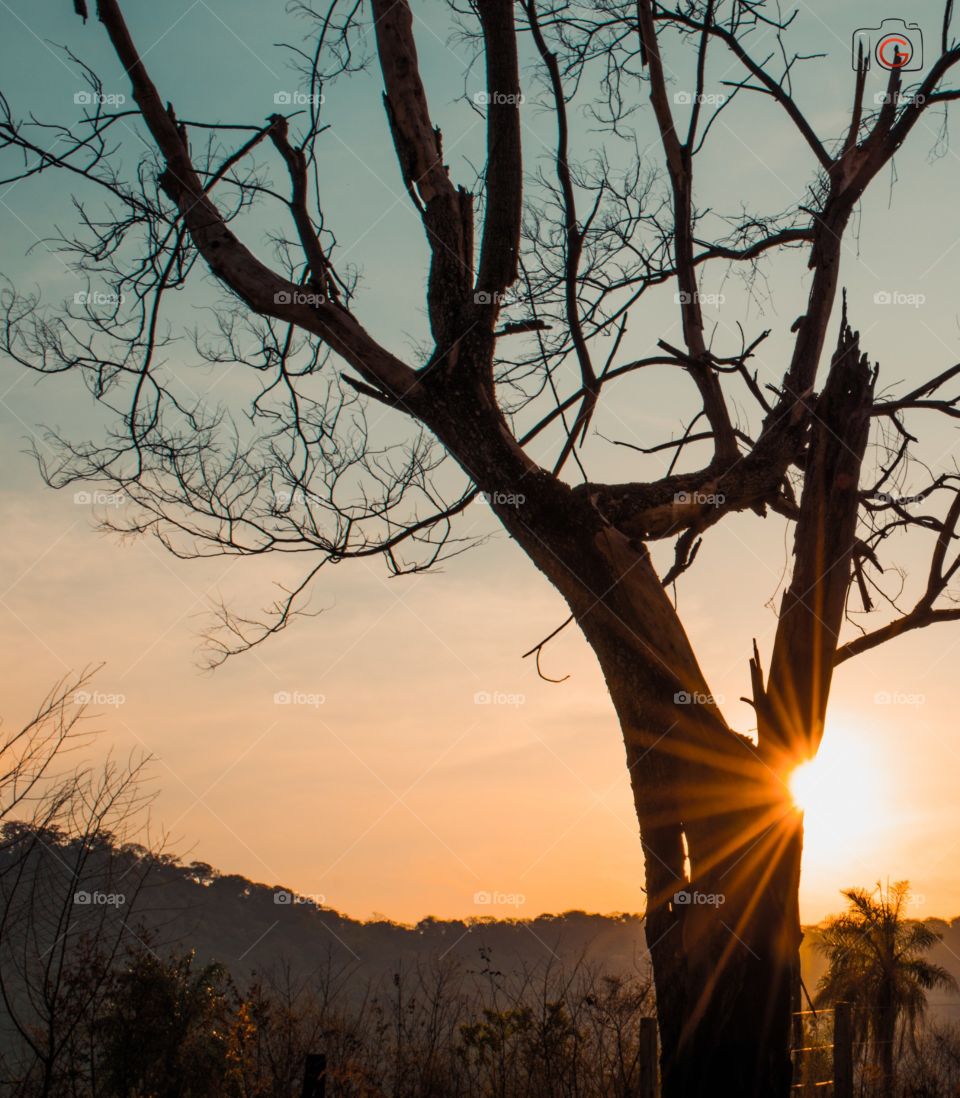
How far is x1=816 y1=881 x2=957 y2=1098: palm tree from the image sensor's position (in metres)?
29.8

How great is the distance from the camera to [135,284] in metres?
5.29

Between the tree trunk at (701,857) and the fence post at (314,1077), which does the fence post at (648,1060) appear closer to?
the fence post at (314,1077)

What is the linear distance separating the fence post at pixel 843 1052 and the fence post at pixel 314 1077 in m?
4.22

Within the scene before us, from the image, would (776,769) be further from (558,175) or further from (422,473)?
(558,175)

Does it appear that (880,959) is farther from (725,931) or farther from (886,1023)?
(725,931)

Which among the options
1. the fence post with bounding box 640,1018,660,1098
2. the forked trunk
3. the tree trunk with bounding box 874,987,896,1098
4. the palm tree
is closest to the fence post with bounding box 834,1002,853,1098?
the fence post with bounding box 640,1018,660,1098

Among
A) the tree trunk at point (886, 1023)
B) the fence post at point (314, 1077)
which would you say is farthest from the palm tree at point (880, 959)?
the fence post at point (314, 1077)

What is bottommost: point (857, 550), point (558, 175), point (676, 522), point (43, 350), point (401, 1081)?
point (401, 1081)

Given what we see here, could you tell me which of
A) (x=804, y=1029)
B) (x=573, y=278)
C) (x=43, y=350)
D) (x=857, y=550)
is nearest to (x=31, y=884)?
(x=43, y=350)

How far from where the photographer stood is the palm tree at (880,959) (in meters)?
29.8

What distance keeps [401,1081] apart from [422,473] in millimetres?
4083

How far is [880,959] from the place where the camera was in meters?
31.0

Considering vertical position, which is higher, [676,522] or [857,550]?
[857,550]

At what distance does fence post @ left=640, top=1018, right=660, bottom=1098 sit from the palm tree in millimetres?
25461
